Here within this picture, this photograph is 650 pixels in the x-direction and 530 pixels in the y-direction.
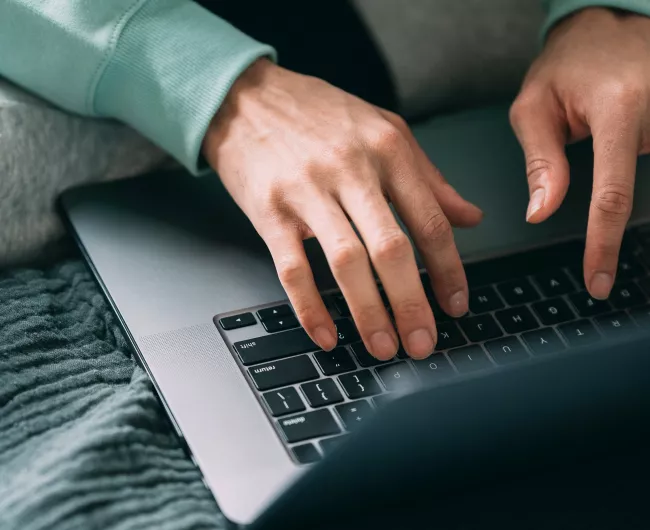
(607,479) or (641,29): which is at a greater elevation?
(641,29)

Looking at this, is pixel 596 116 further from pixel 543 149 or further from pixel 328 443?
pixel 328 443

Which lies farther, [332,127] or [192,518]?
[332,127]

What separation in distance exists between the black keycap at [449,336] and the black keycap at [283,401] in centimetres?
10

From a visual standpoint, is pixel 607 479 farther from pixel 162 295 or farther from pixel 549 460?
pixel 162 295

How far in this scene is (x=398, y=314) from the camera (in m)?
0.51

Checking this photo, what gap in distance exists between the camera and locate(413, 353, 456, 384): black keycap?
19.7 inches

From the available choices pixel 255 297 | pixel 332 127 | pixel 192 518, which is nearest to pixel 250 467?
pixel 192 518

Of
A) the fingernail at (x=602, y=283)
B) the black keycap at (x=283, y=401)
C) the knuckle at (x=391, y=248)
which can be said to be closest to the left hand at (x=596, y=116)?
Result: the fingernail at (x=602, y=283)

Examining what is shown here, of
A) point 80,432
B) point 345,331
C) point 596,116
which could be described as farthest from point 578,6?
point 80,432

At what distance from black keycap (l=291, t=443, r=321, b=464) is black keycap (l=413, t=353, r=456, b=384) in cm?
9

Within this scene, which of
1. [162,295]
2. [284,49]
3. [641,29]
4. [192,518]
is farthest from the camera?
[284,49]

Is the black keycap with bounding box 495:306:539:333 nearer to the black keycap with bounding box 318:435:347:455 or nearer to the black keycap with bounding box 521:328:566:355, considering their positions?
the black keycap with bounding box 521:328:566:355

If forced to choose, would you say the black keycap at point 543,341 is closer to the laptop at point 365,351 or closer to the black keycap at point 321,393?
the laptop at point 365,351

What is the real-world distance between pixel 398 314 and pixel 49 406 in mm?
210
